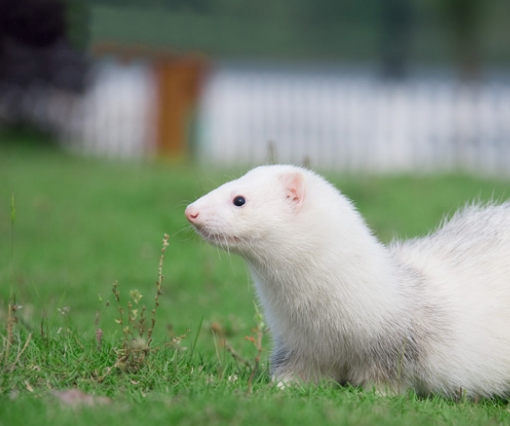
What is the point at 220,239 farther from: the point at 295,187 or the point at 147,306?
the point at 147,306

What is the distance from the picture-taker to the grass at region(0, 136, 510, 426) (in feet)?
12.0

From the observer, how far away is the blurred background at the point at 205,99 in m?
17.2

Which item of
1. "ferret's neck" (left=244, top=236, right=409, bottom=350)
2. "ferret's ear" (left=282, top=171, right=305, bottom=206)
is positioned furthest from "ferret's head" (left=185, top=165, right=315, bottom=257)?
"ferret's neck" (left=244, top=236, right=409, bottom=350)

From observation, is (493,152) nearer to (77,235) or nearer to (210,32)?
(210,32)

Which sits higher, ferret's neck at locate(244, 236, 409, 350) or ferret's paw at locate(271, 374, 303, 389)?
ferret's neck at locate(244, 236, 409, 350)

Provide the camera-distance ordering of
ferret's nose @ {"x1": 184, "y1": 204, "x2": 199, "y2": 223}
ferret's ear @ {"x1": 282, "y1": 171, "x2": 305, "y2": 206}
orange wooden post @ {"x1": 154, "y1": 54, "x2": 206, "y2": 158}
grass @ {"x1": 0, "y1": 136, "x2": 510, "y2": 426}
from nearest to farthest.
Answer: grass @ {"x1": 0, "y1": 136, "x2": 510, "y2": 426} → ferret's nose @ {"x1": 184, "y1": 204, "x2": 199, "y2": 223} → ferret's ear @ {"x1": 282, "y1": 171, "x2": 305, "y2": 206} → orange wooden post @ {"x1": 154, "y1": 54, "x2": 206, "y2": 158}

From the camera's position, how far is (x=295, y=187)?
14.5 feet

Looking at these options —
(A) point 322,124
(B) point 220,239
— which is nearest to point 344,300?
(B) point 220,239

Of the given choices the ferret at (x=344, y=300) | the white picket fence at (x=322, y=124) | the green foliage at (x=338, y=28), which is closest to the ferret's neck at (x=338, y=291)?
the ferret at (x=344, y=300)

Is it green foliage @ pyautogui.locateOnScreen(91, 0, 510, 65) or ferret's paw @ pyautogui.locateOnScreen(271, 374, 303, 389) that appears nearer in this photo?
ferret's paw @ pyautogui.locateOnScreen(271, 374, 303, 389)

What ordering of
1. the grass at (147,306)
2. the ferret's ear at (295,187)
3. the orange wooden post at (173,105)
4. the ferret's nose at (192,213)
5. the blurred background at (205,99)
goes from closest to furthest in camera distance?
the grass at (147,306) → the ferret's nose at (192,213) → the ferret's ear at (295,187) → the blurred background at (205,99) → the orange wooden post at (173,105)

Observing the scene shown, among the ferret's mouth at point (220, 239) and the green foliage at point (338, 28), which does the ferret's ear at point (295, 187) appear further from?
the green foliage at point (338, 28)

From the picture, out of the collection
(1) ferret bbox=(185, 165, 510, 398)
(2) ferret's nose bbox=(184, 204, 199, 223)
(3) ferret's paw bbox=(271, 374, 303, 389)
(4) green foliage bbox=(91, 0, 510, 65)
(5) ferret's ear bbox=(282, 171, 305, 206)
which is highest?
(4) green foliage bbox=(91, 0, 510, 65)

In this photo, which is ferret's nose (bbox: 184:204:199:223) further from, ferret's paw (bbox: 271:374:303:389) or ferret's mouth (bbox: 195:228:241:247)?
ferret's paw (bbox: 271:374:303:389)
